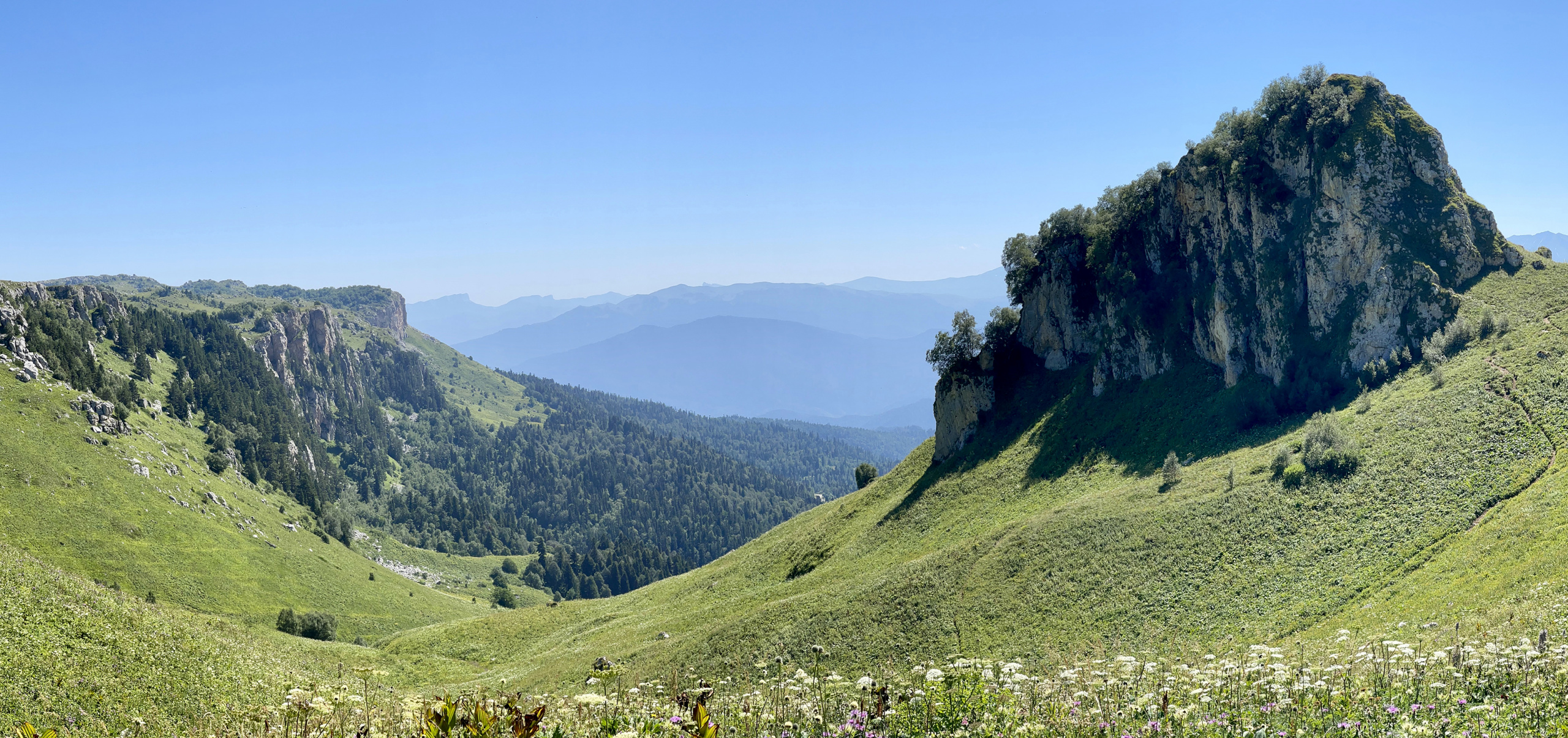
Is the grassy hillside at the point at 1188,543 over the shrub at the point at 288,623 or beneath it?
over

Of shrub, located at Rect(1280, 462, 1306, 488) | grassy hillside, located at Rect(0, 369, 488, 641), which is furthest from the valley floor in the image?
grassy hillside, located at Rect(0, 369, 488, 641)

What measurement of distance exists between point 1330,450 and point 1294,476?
8.56 feet

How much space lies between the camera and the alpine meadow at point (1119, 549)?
13.7 meters

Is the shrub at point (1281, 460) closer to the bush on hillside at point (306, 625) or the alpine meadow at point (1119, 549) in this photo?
the alpine meadow at point (1119, 549)

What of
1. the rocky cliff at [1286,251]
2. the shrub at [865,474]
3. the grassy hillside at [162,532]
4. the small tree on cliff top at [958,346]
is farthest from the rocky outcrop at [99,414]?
the rocky cliff at [1286,251]

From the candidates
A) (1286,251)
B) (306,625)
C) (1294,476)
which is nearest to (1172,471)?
(1294,476)

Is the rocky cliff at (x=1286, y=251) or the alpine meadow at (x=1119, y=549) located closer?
the alpine meadow at (x=1119, y=549)

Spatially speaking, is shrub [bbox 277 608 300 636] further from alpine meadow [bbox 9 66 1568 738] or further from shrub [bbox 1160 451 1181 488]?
shrub [bbox 1160 451 1181 488]

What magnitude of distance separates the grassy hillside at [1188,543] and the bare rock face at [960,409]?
1003cm

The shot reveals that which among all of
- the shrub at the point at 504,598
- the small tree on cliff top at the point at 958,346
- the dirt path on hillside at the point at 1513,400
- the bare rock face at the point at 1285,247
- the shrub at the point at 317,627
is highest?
the bare rock face at the point at 1285,247

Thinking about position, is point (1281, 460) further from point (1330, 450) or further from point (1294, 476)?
point (1330, 450)

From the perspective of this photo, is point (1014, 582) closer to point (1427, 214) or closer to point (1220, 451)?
point (1220, 451)

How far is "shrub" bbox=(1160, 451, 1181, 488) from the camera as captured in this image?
5119 cm

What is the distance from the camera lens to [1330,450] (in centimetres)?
4322
